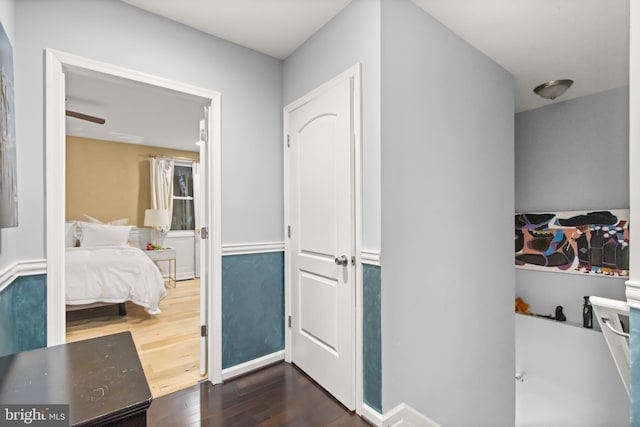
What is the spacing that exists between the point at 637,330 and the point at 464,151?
1.43 m

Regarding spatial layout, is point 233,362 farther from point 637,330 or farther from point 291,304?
point 637,330

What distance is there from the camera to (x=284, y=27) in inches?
85.6

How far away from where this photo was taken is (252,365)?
2.39 metres

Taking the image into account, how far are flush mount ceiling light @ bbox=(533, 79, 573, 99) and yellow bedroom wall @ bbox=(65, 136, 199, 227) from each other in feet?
18.7

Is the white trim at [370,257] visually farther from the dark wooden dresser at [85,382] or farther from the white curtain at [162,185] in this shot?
the white curtain at [162,185]

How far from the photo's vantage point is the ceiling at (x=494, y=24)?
1923mm

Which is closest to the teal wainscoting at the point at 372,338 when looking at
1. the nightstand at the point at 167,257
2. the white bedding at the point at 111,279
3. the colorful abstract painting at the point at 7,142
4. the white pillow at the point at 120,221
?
the colorful abstract painting at the point at 7,142

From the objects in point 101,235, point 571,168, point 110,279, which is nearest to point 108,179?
point 101,235

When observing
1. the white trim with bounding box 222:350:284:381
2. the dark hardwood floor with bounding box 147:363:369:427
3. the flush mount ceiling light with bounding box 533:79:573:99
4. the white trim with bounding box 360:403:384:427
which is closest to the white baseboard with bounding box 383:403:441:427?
the white trim with bounding box 360:403:384:427

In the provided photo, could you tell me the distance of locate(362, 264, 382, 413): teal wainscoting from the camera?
177cm

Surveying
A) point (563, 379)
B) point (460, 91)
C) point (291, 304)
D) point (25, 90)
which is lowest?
point (563, 379)

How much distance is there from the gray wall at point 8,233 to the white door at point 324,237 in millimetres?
1573

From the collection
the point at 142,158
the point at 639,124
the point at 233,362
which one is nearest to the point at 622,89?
the point at 639,124

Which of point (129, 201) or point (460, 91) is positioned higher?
point (460, 91)
